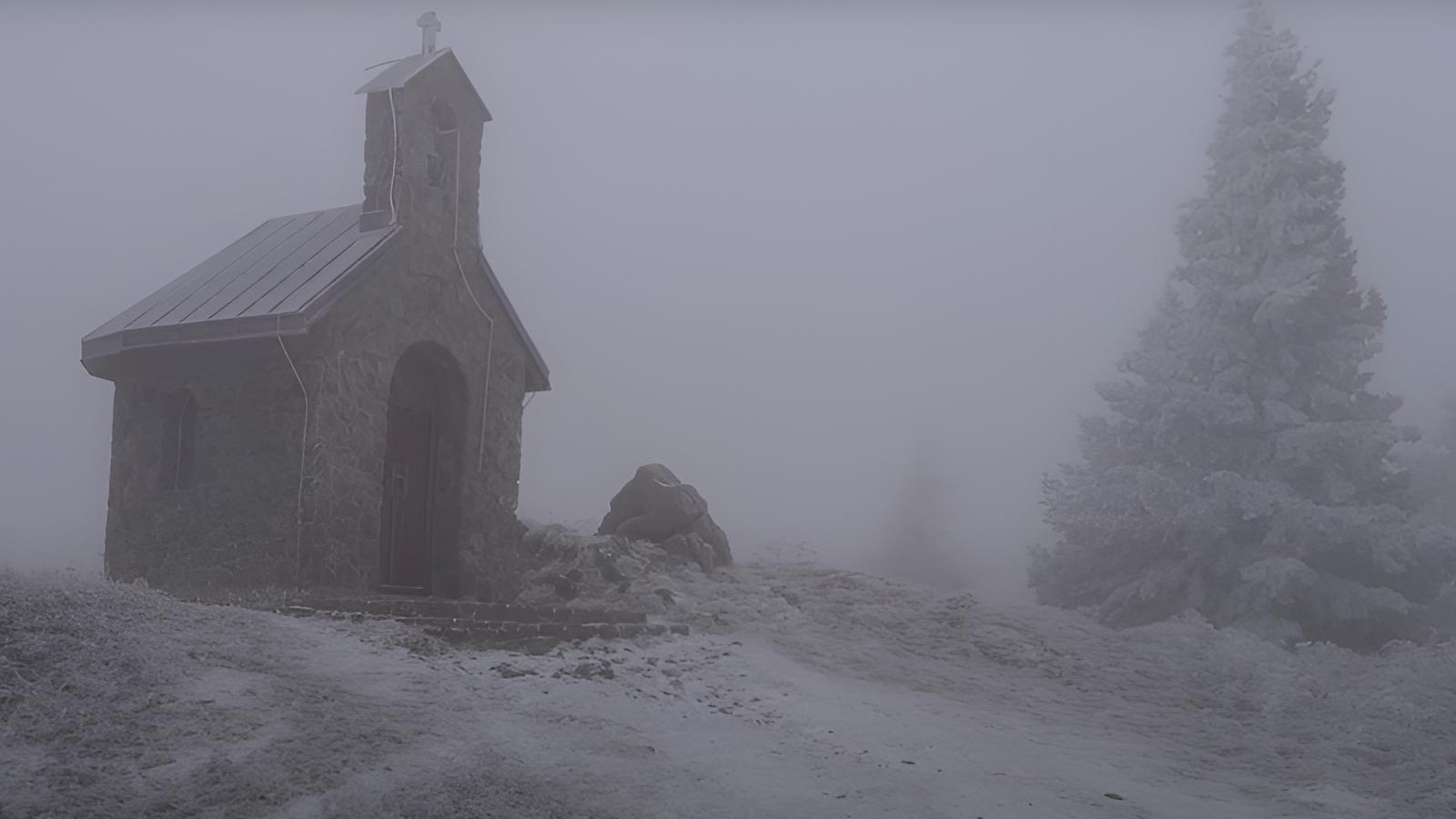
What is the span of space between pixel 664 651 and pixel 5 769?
583 cm

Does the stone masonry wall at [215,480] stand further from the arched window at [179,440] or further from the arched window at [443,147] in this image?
the arched window at [443,147]

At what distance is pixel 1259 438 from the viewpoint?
16828 millimetres

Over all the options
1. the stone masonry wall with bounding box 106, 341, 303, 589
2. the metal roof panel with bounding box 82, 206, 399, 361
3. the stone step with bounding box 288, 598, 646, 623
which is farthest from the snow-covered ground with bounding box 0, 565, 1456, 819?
the metal roof panel with bounding box 82, 206, 399, 361

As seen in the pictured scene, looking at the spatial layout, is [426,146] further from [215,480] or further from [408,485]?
[215,480]

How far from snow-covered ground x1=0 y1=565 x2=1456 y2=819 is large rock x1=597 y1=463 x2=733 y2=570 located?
10.3 feet

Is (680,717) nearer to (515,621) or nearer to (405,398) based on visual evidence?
(515,621)

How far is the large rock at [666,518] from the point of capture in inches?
682

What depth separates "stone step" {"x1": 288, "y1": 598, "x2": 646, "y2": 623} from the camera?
1067cm

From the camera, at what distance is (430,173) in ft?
46.2

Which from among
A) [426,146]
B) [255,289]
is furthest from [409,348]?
[426,146]

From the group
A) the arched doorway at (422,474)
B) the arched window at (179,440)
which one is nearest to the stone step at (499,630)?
the arched doorway at (422,474)

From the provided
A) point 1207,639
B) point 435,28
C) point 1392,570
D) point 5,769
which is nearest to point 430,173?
point 435,28

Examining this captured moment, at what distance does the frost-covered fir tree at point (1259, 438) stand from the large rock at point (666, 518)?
15.7ft

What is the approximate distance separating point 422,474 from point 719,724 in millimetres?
6145
